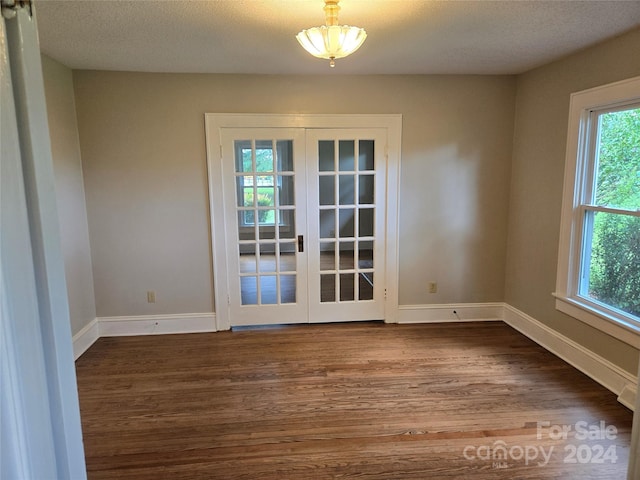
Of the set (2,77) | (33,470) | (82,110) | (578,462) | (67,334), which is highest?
(82,110)

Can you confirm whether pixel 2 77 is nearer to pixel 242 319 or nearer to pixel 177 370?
pixel 177 370

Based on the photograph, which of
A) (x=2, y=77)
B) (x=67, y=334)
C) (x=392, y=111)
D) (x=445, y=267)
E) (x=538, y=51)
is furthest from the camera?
(x=445, y=267)

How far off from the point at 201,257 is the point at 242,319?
760mm

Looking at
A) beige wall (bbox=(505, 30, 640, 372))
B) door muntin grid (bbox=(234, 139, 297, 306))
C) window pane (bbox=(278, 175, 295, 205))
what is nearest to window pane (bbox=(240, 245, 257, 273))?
door muntin grid (bbox=(234, 139, 297, 306))

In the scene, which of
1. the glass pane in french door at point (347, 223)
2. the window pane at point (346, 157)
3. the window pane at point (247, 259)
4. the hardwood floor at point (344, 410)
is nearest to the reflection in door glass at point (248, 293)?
the window pane at point (247, 259)

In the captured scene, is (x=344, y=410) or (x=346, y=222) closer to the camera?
(x=344, y=410)

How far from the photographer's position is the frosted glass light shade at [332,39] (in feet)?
6.90

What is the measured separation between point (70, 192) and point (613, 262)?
441 cm

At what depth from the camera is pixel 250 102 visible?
380 cm

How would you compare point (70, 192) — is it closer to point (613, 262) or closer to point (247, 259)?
point (247, 259)

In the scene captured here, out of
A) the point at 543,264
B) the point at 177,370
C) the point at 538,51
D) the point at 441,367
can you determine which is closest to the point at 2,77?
the point at 177,370

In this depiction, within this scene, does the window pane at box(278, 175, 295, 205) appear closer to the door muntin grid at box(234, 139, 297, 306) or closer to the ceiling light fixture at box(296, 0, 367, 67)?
the door muntin grid at box(234, 139, 297, 306)

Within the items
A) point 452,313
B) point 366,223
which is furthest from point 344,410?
point 452,313

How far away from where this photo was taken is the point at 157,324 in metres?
4.03
